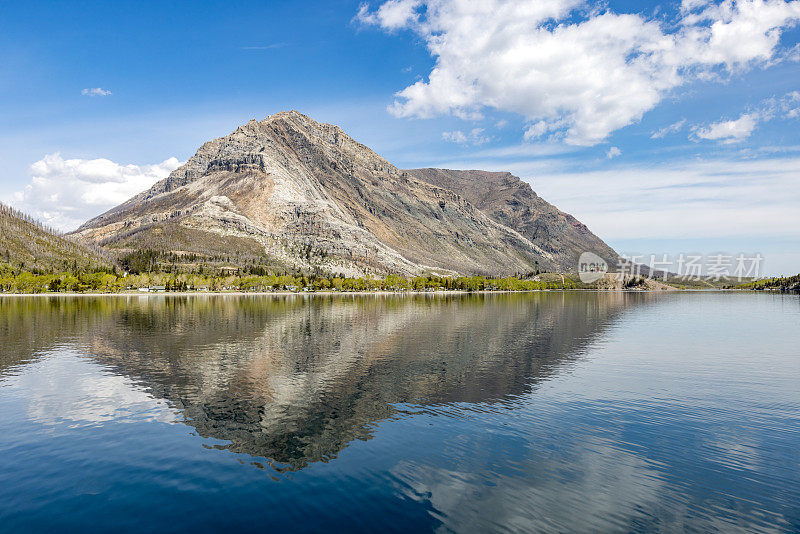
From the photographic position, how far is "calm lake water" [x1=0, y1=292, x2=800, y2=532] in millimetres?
25141

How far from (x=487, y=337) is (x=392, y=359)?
3465cm

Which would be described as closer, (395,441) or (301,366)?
Result: (395,441)

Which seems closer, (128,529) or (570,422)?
(128,529)

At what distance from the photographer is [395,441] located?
35750mm

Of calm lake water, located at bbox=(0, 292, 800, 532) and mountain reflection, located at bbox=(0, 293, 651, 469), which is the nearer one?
calm lake water, located at bbox=(0, 292, 800, 532)

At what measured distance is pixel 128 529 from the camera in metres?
23.4

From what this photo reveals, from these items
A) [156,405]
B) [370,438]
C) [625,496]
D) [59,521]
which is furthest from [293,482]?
[156,405]

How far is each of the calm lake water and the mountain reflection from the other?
42 centimetres

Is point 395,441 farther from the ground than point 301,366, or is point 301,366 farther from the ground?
point 395,441

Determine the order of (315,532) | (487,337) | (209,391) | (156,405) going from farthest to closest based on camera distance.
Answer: (487,337) < (209,391) < (156,405) < (315,532)

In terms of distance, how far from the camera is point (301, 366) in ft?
211

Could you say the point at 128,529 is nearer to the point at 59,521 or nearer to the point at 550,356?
the point at 59,521

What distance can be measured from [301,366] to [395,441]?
3162cm

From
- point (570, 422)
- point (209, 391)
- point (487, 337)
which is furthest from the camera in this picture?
point (487, 337)
